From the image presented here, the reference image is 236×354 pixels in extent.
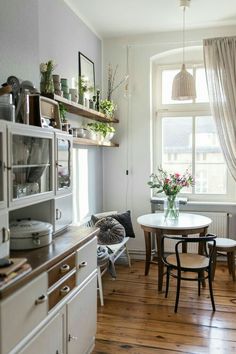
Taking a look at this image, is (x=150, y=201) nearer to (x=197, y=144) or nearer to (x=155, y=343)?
(x=197, y=144)

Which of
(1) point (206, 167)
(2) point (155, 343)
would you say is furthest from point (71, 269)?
(1) point (206, 167)

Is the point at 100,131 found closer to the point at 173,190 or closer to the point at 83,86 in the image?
the point at 83,86

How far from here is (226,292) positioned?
3592 mm

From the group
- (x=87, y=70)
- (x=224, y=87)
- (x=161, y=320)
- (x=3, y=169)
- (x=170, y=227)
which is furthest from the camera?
(x=224, y=87)

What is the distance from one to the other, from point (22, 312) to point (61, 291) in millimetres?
434

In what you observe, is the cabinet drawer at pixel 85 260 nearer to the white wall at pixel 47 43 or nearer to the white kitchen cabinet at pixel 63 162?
the white kitchen cabinet at pixel 63 162

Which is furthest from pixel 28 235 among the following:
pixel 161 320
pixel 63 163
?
pixel 161 320

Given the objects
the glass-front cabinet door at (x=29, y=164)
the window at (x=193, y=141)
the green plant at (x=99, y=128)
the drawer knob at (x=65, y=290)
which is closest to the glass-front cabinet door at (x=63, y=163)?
the glass-front cabinet door at (x=29, y=164)

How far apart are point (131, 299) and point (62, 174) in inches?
65.4

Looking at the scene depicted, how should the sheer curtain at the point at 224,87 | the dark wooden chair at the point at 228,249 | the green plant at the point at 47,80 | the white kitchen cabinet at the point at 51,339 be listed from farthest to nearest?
the sheer curtain at the point at 224,87, the dark wooden chair at the point at 228,249, the green plant at the point at 47,80, the white kitchen cabinet at the point at 51,339

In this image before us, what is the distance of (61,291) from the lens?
196cm

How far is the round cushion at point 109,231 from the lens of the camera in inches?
151

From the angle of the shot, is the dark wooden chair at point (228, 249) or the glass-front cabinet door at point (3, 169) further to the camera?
the dark wooden chair at point (228, 249)

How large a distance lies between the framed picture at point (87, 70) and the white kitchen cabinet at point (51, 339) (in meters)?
2.69
